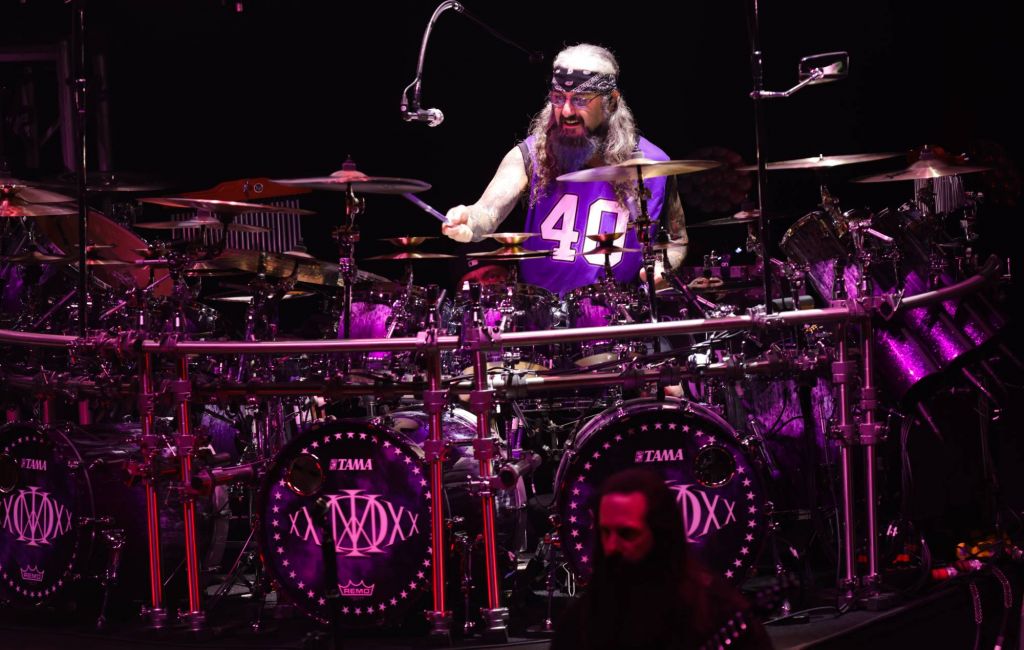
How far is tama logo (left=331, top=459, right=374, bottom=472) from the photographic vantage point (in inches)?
230

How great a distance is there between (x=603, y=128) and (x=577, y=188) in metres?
0.45

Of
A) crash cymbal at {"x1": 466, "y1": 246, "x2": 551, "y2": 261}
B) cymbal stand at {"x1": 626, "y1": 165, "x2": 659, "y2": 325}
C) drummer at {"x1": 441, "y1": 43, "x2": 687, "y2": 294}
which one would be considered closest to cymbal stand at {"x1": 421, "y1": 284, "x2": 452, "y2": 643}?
cymbal stand at {"x1": 626, "y1": 165, "x2": 659, "y2": 325}

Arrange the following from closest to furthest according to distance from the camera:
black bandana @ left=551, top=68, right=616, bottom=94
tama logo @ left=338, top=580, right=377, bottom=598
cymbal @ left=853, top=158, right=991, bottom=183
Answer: tama logo @ left=338, top=580, right=377, bottom=598
cymbal @ left=853, top=158, right=991, bottom=183
black bandana @ left=551, top=68, right=616, bottom=94

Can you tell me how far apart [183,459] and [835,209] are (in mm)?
3421

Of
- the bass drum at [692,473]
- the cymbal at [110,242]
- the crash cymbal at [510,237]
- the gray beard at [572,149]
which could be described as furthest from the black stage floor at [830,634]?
the gray beard at [572,149]

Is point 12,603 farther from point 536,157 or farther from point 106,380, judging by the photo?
point 536,157

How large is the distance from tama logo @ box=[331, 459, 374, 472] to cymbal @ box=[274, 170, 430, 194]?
1.33 meters

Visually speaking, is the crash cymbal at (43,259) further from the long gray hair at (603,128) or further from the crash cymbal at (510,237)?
the long gray hair at (603,128)

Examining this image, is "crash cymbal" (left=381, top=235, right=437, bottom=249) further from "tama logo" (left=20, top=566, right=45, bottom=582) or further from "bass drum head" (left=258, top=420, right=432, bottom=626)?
"tama logo" (left=20, top=566, right=45, bottom=582)

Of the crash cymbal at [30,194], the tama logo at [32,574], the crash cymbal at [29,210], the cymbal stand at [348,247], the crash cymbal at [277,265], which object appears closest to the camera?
the cymbal stand at [348,247]

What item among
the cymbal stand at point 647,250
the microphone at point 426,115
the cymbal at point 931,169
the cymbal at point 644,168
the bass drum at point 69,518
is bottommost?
the bass drum at point 69,518

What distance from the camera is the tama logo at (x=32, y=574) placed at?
6.43 metres

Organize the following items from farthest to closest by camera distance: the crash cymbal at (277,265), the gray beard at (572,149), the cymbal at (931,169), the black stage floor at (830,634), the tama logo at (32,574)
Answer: the gray beard at (572,149) → the crash cymbal at (277,265) → the cymbal at (931,169) → the tama logo at (32,574) → the black stage floor at (830,634)

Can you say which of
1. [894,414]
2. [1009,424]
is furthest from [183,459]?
[1009,424]
